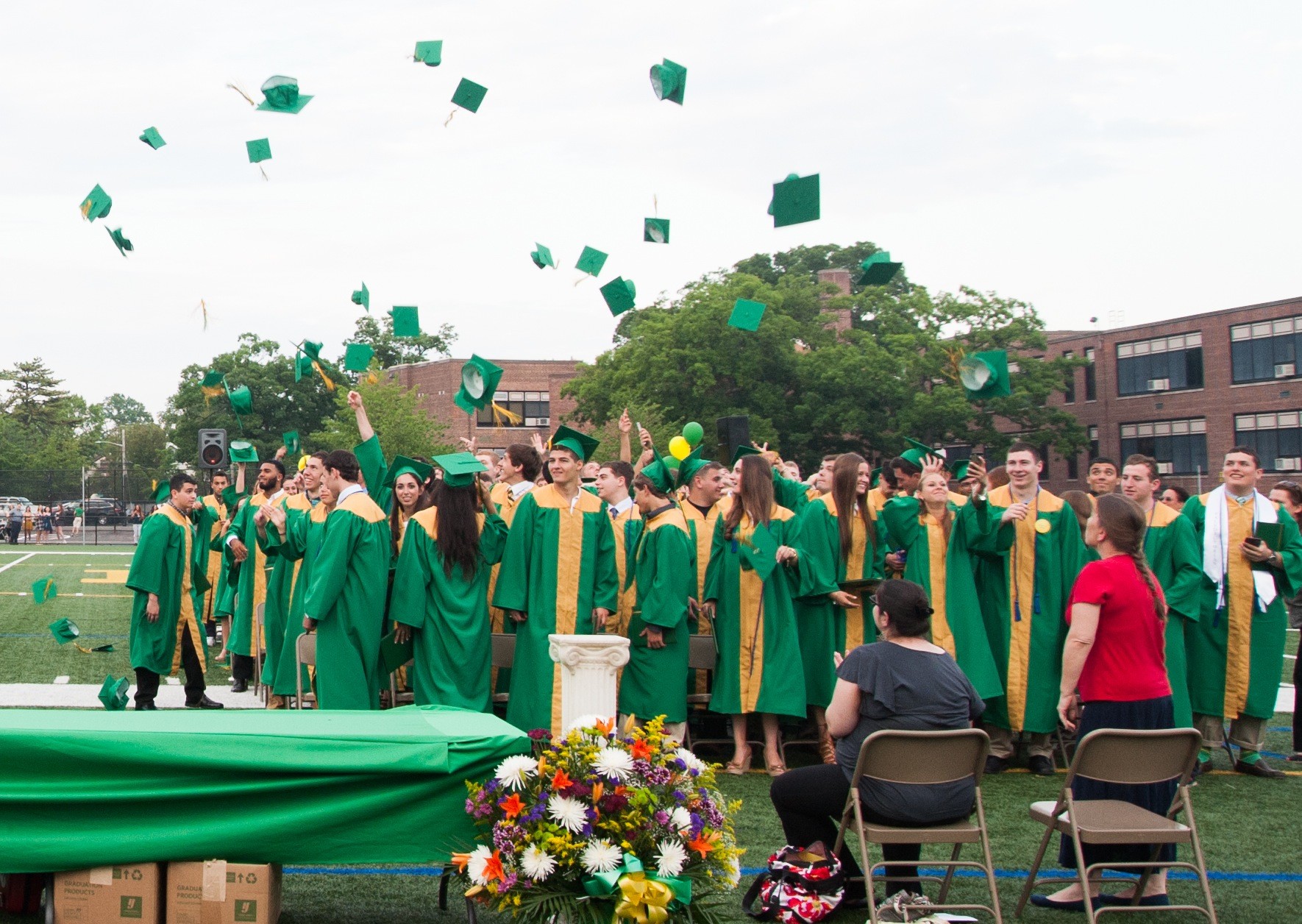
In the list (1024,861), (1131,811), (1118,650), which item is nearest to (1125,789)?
(1131,811)

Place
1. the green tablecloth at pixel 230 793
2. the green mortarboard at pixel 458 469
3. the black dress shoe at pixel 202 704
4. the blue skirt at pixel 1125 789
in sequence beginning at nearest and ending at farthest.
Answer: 1. the green tablecloth at pixel 230 793
2. the blue skirt at pixel 1125 789
3. the green mortarboard at pixel 458 469
4. the black dress shoe at pixel 202 704

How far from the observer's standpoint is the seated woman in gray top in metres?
4.50

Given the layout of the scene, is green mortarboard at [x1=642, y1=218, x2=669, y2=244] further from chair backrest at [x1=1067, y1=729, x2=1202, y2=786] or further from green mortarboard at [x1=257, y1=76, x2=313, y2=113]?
chair backrest at [x1=1067, y1=729, x2=1202, y2=786]

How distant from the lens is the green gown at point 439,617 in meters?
6.88

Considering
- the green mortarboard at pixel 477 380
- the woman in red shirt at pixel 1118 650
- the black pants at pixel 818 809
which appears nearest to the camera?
the black pants at pixel 818 809

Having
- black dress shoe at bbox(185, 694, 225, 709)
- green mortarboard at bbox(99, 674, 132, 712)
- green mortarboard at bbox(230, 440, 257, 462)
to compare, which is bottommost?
black dress shoe at bbox(185, 694, 225, 709)

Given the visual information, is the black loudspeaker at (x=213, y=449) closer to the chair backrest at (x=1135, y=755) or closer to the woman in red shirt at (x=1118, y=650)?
the woman in red shirt at (x=1118, y=650)

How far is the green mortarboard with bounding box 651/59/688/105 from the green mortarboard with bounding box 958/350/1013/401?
280cm

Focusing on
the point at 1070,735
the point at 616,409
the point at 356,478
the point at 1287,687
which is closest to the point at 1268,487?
the point at 616,409

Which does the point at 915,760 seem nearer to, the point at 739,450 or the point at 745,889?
Result: the point at 745,889

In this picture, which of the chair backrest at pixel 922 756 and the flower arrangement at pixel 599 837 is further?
the chair backrest at pixel 922 756

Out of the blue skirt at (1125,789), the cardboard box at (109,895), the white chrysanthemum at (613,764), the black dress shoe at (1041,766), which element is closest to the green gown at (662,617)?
the black dress shoe at (1041,766)

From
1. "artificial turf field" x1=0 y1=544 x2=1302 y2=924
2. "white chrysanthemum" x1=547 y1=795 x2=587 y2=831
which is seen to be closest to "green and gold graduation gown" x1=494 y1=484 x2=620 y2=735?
"artificial turf field" x1=0 y1=544 x2=1302 y2=924

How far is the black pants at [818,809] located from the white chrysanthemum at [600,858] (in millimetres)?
1137
